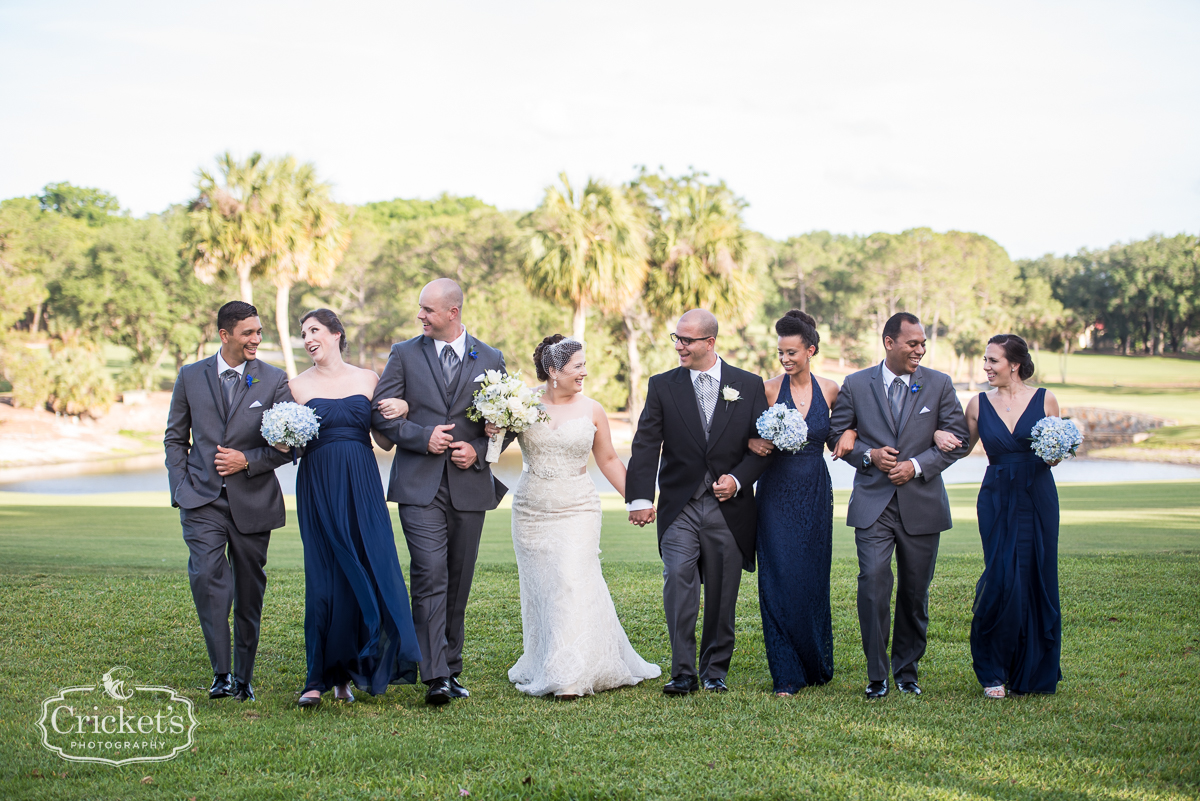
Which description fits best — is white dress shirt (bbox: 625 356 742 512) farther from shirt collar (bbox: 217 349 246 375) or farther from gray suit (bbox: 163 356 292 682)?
shirt collar (bbox: 217 349 246 375)

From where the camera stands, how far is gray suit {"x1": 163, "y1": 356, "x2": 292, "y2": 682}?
566 cm

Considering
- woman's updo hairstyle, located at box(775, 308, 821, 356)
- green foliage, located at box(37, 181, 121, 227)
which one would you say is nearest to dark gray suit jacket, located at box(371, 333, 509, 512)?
woman's updo hairstyle, located at box(775, 308, 821, 356)

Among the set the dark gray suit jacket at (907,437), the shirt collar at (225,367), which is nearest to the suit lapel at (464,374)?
the shirt collar at (225,367)

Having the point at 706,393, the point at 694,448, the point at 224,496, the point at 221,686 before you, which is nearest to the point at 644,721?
the point at 694,448

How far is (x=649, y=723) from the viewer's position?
5.05m

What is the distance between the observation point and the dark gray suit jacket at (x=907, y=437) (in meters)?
5.85

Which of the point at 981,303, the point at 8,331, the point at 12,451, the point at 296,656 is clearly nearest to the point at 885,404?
the point at 296,656

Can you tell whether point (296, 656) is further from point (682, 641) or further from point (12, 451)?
point (12, 451)

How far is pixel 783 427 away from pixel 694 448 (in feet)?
2.00

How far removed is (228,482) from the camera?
572cm

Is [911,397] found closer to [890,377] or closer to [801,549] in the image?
[890,377]

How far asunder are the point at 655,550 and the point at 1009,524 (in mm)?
7161

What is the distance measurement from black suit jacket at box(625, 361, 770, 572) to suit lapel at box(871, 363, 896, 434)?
2.27ft

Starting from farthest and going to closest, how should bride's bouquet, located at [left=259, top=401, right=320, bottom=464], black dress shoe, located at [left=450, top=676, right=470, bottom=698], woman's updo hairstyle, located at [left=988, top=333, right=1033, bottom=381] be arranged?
1. woman's updo hairstyle, located at [left=988, top=333, right=1033, bottom=381]
2. black dress shoe, located at [left=450, top=676, right=470, bottom=698]
3. bride's bouquet, located at [left=259, top=401, right=320, bottom=464]
